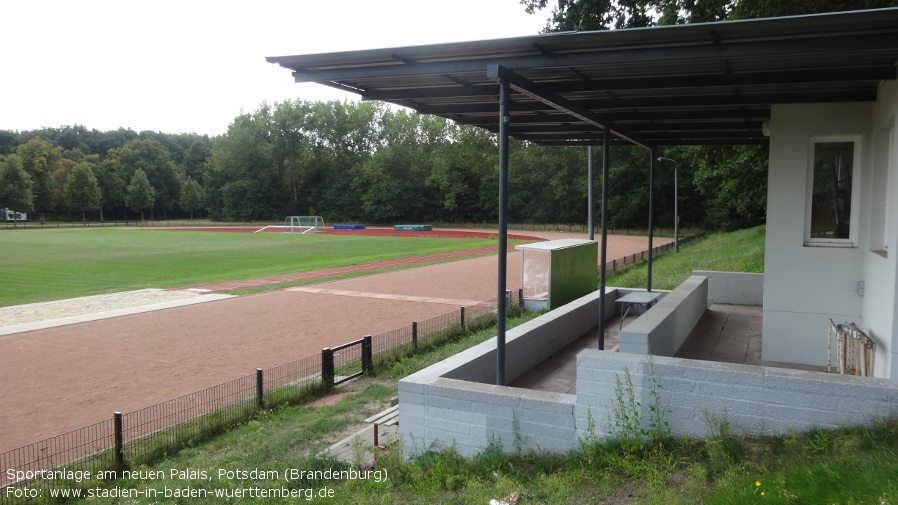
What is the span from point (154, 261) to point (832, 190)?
37.0 meters

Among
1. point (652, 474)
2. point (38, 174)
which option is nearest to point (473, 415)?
point (652, 474)

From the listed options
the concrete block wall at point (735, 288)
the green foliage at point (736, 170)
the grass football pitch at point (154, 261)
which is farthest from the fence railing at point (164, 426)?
the green foliage at point (736, 170)

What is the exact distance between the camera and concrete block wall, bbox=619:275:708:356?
7.07m

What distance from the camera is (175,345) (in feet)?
52.0

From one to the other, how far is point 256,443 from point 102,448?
2161 mm

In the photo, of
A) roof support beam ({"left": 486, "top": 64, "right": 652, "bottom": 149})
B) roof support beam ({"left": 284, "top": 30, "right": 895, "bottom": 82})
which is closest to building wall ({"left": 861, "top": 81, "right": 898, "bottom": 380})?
roof support beam ({"left": 284, "top": 30, "right": 895, "bottom": 82})

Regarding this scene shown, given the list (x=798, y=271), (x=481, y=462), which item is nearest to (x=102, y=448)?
(x=481, y=462)

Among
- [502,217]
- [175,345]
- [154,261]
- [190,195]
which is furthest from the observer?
[190,195]

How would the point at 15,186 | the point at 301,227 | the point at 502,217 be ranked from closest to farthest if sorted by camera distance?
the point at 502,217 → the point at 301,227 → the point at 15,186

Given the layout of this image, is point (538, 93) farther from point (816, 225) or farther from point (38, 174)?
point (38, 174)

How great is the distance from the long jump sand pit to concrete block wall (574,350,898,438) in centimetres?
831

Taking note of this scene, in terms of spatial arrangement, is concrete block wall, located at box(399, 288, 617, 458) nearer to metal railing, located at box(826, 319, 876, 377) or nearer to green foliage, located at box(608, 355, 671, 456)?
green foliage, located at box(608, 355, 671, 456)

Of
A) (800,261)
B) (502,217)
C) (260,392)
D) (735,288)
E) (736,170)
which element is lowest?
(260,392)

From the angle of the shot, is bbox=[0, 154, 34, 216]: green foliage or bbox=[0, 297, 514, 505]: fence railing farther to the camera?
bbox=[0, 154, 34, 216]: green foliage
